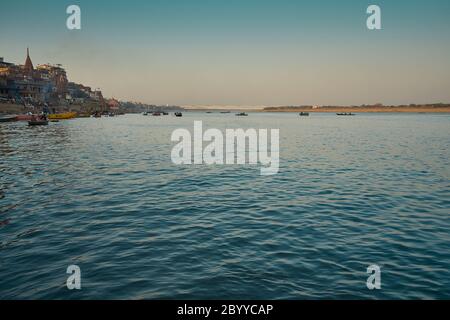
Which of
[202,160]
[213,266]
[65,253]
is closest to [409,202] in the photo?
[213,266]

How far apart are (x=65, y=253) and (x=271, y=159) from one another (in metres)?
27.1

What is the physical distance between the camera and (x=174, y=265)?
9.95 meters

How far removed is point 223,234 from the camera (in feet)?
42.0

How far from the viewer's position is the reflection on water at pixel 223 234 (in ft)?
28.7

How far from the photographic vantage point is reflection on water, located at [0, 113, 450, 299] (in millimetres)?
8742

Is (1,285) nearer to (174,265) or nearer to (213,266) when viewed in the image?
(174,265)

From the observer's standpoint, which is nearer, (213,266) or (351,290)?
(351,290)
